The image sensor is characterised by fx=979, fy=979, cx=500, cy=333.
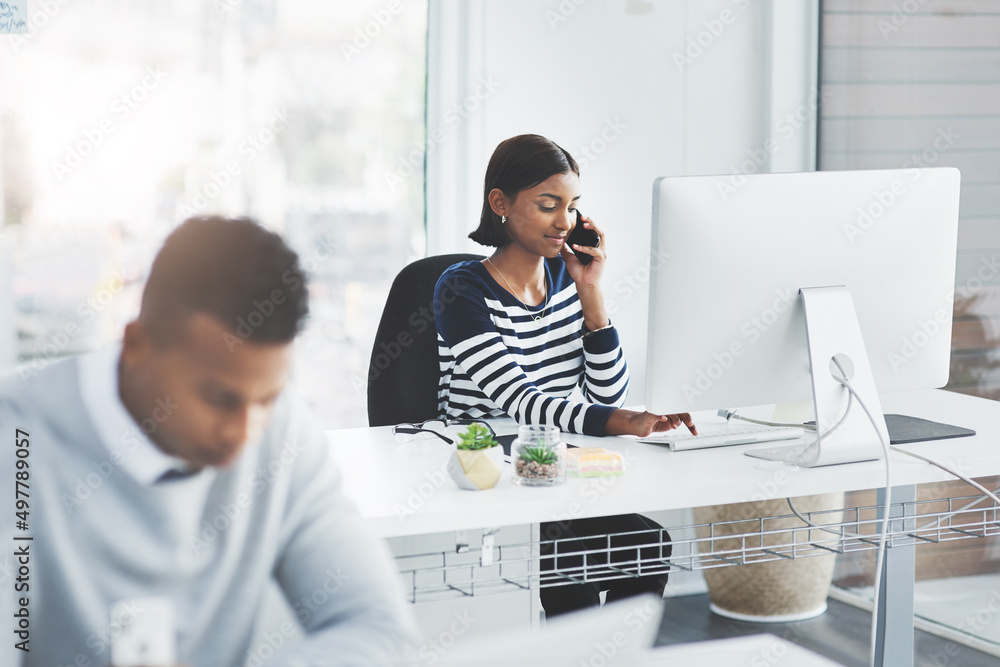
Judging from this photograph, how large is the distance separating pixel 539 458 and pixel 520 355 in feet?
1.87

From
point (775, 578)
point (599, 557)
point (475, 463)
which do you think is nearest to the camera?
point (475, 463)

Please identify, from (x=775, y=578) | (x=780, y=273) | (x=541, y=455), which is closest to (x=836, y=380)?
(x=780, y=273)

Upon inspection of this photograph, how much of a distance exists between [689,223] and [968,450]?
0.65 meters

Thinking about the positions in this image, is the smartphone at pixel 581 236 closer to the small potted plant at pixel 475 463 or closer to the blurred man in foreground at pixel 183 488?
the small potted plant at pixel 475 463

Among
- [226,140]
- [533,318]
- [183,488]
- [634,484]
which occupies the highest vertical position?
[226,140]

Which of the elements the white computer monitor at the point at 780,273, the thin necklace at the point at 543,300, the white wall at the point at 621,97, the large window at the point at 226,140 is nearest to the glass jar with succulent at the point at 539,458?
the white computer monitor at the point at 780,273

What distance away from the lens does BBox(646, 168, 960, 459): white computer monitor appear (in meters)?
1.51

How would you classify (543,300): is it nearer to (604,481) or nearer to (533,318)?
(533,318)

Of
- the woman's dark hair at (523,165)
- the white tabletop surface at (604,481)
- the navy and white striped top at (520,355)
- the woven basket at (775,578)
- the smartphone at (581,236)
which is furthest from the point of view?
the woven basket at (775,578)

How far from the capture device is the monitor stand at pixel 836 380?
1.57m

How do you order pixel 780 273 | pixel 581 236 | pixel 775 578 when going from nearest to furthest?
pixel 780 273, pixel 581 236, pixel 775 578

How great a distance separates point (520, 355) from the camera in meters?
2.02

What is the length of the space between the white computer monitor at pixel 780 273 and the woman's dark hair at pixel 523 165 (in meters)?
0.56

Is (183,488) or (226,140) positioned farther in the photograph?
(226,140)
